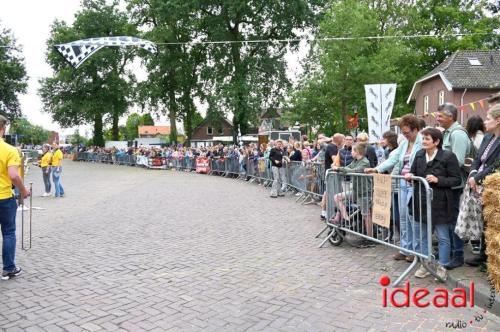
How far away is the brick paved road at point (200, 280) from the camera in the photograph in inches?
169

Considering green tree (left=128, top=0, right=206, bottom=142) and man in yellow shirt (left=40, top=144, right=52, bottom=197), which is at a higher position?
green tree (left=128, top=0, right=206, bottom=142)

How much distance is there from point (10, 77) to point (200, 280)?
4023 cm

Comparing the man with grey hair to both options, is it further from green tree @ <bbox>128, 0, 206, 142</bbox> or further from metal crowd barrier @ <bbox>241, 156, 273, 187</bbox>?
green tree @ <bbox>128, 0, 206, 142</bbox>

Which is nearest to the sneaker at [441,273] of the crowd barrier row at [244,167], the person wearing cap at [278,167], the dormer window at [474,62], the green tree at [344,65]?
the crowd barrier row at [244,167]

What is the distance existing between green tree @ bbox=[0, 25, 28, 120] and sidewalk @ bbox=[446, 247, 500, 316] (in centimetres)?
4022

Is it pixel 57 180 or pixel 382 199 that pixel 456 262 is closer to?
pixel 382 199

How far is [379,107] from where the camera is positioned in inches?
475

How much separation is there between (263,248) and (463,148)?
3.25 metres

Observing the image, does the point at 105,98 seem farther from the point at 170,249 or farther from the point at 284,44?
the point at 170,249

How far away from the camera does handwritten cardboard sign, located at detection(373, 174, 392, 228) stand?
5.84 m

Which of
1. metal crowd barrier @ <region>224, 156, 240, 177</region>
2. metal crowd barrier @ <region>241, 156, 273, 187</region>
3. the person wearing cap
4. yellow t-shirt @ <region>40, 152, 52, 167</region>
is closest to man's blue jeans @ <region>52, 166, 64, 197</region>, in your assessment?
yellow t-shirt @ <region>40, 152, 52, 167</region>

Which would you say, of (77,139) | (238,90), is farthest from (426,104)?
(77,139)

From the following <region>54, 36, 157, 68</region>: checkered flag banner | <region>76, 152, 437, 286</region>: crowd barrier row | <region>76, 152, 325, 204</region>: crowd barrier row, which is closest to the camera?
<region>76, 152, 437, 286</region>: crowd barrier row

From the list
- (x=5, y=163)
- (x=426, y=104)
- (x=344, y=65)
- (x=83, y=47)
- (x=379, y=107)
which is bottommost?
(x=5, y=163)
